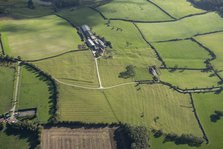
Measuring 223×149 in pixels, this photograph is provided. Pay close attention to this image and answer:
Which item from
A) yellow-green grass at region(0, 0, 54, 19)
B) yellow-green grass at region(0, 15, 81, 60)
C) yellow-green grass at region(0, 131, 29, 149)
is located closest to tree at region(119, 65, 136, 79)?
yellow-green grass at region(0, 15, 81, 60)

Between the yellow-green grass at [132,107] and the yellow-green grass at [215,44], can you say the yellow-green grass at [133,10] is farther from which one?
the yellow-green grass at [132,107]

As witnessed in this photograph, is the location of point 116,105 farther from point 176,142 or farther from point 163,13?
point 163,13

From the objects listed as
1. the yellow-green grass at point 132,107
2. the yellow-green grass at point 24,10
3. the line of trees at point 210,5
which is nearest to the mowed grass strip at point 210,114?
the yellow-green grass at point 132,107

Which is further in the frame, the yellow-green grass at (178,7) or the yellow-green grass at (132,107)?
the yellow-green grass at (178,7)

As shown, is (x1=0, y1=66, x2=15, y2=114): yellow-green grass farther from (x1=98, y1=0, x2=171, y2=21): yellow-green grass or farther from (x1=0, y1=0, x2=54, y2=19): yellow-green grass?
(x1=98, y1=0, x2=171, y2=21): yellow-green grass

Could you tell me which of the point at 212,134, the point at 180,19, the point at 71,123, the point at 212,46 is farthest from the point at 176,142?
the point at 180,19

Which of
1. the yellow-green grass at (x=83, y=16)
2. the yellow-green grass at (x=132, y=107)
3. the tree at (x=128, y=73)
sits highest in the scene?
the yellow-green grass at (x=83, y=16)
